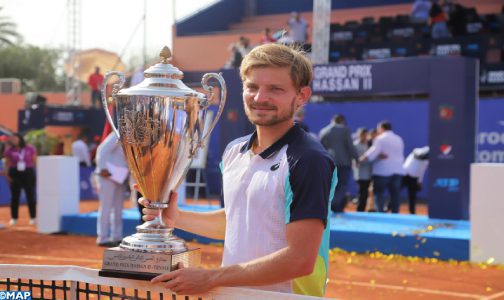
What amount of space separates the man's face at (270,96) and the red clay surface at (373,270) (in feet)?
14.4

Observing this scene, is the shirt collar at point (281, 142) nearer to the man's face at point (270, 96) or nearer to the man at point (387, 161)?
the man's face at point (270, 96)

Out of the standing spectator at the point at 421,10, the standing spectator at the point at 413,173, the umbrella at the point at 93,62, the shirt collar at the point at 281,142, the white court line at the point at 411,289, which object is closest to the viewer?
the shirt collar at the point at 281,142

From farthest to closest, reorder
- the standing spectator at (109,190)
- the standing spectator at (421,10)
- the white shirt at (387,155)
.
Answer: the standing spectator at (421,10), the white shirt at (387,155), the standing spectator at (109,190)

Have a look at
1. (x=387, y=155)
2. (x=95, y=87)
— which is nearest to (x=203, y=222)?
(x=387, y=155)

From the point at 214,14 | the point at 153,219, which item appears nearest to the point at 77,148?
the point at 214,14

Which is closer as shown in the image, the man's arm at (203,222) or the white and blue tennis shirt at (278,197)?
the white and blue tennis shirt at (278,197)

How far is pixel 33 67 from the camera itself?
5078 cm

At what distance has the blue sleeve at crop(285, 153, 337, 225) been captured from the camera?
77.4 inches

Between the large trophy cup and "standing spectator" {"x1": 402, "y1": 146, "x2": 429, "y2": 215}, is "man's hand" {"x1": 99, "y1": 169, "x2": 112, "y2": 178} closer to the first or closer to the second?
"standing spectator" {"x1": 402, "y1": 146, "x2": 429, "y2": 215}

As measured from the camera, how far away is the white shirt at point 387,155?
11.5 metres

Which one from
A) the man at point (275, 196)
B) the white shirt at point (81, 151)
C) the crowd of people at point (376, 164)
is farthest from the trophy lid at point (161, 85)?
the white shirt at point (81, 151)

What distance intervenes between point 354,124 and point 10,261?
33.0 feet

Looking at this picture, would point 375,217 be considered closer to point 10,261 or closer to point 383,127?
point 383,127

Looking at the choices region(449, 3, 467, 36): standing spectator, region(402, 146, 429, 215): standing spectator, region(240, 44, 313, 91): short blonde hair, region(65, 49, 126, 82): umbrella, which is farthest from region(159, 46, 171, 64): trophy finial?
region(65, 49, 126, 82): umbrella
